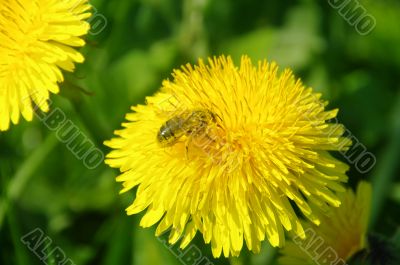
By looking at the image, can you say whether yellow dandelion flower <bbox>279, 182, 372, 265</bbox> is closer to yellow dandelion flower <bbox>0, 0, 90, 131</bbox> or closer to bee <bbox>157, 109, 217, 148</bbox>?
bee <bbox>157, 109, 217, 148</bbox>

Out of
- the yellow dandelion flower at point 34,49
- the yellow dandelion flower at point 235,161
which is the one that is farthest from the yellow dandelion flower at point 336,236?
the yellow dandelion flower at point 34,49

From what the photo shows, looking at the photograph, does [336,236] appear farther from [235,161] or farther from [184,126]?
[184,126]

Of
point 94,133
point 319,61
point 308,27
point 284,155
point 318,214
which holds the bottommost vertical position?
point 318,214

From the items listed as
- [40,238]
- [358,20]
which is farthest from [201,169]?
[358,20]

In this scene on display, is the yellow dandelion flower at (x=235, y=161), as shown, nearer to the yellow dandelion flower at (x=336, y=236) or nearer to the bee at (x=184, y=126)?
the bee at (x=184, y=126)

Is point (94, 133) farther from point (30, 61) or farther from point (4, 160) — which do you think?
point (30, 61)

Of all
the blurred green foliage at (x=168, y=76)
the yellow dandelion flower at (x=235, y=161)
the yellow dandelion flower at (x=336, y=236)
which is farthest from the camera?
the blurred green foliage at (x=168, y=76)

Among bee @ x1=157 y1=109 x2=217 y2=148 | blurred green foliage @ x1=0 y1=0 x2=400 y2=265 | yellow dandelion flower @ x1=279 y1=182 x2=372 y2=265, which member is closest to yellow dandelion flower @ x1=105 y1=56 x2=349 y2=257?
bee @ x1=157 y1=109 x2=217 y2=148
